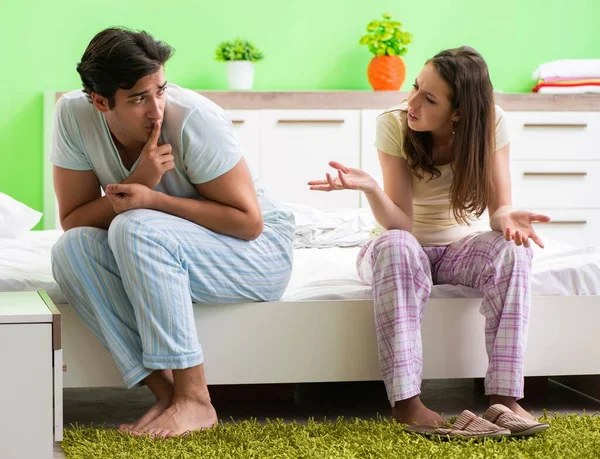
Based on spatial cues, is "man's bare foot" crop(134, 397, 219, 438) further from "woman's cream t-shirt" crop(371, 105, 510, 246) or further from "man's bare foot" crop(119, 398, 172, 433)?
"woman's cream t-shirt" crop(371, 105, 510, 246)

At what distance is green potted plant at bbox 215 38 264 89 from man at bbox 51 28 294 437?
7.40 feet

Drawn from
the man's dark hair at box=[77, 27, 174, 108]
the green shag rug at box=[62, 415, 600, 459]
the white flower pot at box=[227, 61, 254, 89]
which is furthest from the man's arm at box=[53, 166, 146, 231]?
the white flower pot at box=[227, 61, 254, 89]

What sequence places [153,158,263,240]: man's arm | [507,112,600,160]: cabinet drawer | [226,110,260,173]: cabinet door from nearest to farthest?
1. [153,158,263,240]: man's arm
2. [226,110,260,173]: cabinet door
3. [507,112,600,160]: cabinet drawer

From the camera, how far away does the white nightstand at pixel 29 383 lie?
1743mm

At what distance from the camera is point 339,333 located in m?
2.19

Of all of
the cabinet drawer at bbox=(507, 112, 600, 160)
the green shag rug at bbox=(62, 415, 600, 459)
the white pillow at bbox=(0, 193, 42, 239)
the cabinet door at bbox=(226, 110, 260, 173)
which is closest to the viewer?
the green shag rug at bbox=(62, 415, 600, 459)

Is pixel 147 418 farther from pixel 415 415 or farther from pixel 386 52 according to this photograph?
pixel 386 52

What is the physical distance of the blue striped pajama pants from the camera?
197 cm

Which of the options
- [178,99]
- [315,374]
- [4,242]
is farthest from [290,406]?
[4,242]

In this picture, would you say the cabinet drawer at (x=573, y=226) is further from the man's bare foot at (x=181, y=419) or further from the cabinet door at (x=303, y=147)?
the man's bare foot at (x=181, y=419)

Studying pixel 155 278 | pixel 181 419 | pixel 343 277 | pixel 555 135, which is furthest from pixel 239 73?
pixel 181 419

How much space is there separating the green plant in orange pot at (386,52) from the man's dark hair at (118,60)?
2.55 meters

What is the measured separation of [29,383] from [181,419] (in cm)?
36

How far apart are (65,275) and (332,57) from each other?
9.43 feet
